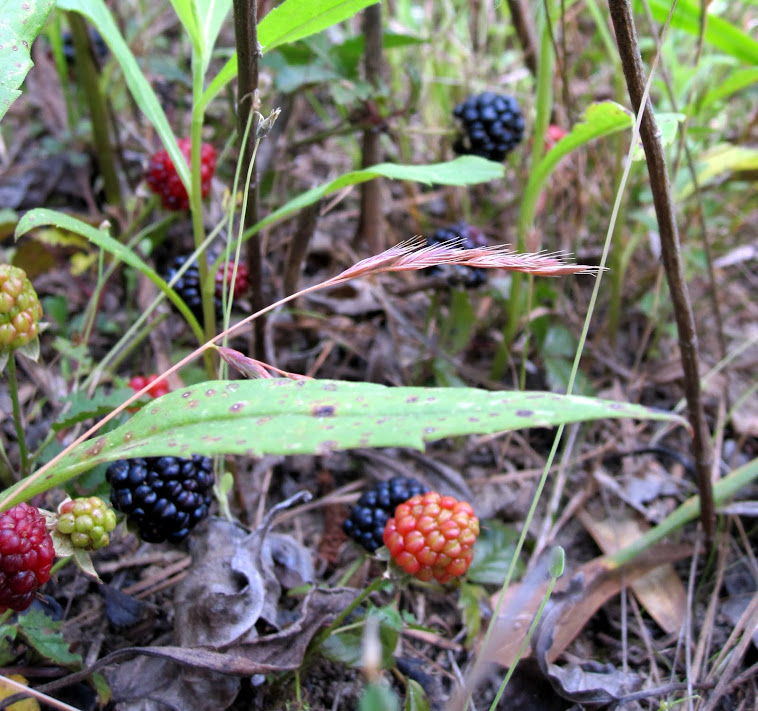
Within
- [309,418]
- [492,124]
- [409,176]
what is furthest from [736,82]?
[309,418]

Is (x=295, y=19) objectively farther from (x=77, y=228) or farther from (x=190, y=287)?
(x=190, y=287)

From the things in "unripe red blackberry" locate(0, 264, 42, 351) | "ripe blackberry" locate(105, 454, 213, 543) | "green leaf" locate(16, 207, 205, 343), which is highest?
"green leaf" locate(16, 207, 205, 343)

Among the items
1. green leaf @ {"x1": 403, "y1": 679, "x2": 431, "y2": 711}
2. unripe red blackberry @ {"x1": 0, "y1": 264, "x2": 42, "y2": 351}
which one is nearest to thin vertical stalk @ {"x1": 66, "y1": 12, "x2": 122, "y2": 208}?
unripe red blackberry @ {"x1": 0, "y1": 264, "x2": 42, "y2": 351}

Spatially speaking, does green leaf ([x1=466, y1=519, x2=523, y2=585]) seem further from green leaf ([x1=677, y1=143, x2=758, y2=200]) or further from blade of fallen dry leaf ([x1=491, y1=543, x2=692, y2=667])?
green leaf ([x1=677, y1=143, x2=758, y2=200])

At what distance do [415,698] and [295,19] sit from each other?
44.3 inches

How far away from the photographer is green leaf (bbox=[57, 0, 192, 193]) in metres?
1.18

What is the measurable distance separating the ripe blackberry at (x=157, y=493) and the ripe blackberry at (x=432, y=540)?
0.34m

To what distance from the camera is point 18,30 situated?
104cm

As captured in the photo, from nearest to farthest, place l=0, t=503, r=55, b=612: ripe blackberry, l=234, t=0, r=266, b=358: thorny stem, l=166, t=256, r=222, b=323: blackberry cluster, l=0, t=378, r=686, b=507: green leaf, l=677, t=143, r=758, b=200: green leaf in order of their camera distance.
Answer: l=0, t=378, r=686, b=507: green leaf
l=0, t=503, r=55, b=612: ripe blackberry
l=234, t=0, r=266, b=358: thorny stem
l=166, t=256, r=222, b=323: blackberry cluster
l=677, t=143, r=758, b=200: green leaf

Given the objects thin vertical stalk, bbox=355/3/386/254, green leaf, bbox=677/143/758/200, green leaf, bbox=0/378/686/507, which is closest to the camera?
green leaf, bbox=0/378/686/507

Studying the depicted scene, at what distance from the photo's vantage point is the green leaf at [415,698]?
105 centimetres

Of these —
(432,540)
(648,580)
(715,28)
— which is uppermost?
(715,28)

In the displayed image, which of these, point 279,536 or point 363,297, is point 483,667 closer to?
point 279,536

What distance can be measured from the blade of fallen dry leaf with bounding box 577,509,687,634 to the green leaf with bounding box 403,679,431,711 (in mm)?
547
